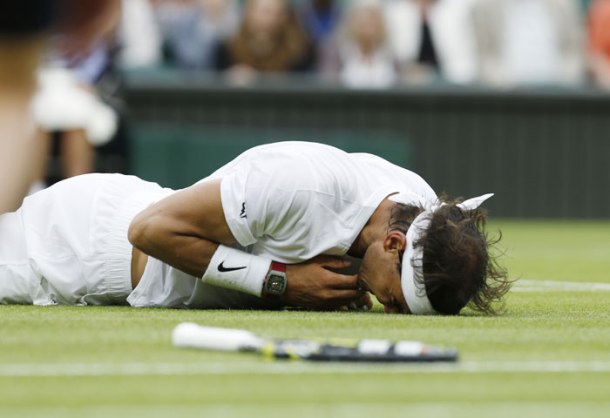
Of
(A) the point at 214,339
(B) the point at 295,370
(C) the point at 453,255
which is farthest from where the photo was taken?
(C) the point at 453,255

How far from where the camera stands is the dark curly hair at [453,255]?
5262 mm

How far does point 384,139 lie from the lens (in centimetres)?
1642

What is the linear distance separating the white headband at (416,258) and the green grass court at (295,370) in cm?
10

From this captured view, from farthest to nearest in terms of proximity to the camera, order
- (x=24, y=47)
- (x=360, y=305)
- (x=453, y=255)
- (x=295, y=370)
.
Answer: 1. (x=360, y=305)
2. (x=453, y=255)
3. (x=295, y=370)
4. (x=24, y=47)

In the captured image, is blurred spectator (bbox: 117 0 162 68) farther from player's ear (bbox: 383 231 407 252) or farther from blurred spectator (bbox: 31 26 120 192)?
player's ear (bbox: 383 231 407 252)

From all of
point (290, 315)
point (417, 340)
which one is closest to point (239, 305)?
point (290, 315)

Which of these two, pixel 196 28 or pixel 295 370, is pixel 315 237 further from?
pixel 196 28

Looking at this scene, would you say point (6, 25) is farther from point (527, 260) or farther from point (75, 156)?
point (75, 156)

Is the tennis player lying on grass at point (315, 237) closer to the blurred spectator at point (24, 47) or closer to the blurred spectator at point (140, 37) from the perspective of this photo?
the blurred spectator at point (24, 47)

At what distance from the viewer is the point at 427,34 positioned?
52.3 feet

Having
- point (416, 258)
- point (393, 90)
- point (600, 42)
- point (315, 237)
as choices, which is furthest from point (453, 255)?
point (600, 42)

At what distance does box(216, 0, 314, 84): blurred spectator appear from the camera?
14.7 meters

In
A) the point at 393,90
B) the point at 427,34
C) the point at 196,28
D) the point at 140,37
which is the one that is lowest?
the point at 393,90

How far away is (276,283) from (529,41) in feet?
37.8
